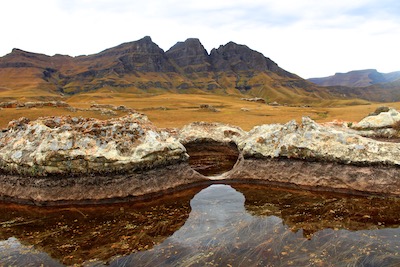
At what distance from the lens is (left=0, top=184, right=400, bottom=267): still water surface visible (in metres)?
10.3

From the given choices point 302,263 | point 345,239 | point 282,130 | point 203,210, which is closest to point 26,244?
point 203,210

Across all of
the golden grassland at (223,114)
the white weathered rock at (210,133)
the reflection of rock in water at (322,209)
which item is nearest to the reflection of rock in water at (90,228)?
the reflection of rock in water at (322,209)

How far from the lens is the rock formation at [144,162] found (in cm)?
1633

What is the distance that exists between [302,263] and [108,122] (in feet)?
47.6

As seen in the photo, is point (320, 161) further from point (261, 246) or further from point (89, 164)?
point (89, 164)

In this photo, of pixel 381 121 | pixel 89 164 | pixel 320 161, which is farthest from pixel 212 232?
pixel 381 121

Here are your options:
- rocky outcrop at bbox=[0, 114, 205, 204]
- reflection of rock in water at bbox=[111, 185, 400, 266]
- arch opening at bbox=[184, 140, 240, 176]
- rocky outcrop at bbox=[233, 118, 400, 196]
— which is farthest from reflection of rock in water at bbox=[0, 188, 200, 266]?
arch opening at bbox=[184, 140, 240, 176]

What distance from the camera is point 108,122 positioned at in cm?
1948

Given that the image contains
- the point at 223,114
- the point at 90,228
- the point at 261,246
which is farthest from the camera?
the point at 223,114

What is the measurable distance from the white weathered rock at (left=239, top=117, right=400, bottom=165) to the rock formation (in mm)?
49

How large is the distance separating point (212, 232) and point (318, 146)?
9583 millimetres

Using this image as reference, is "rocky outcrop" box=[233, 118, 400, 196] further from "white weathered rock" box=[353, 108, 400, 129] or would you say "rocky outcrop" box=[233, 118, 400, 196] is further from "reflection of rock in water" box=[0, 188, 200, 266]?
"white weathered rock" box=[353, 108, 400, 129]

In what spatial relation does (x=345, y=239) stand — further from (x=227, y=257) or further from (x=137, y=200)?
(x=137, y=200)

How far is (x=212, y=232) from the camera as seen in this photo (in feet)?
40.4
